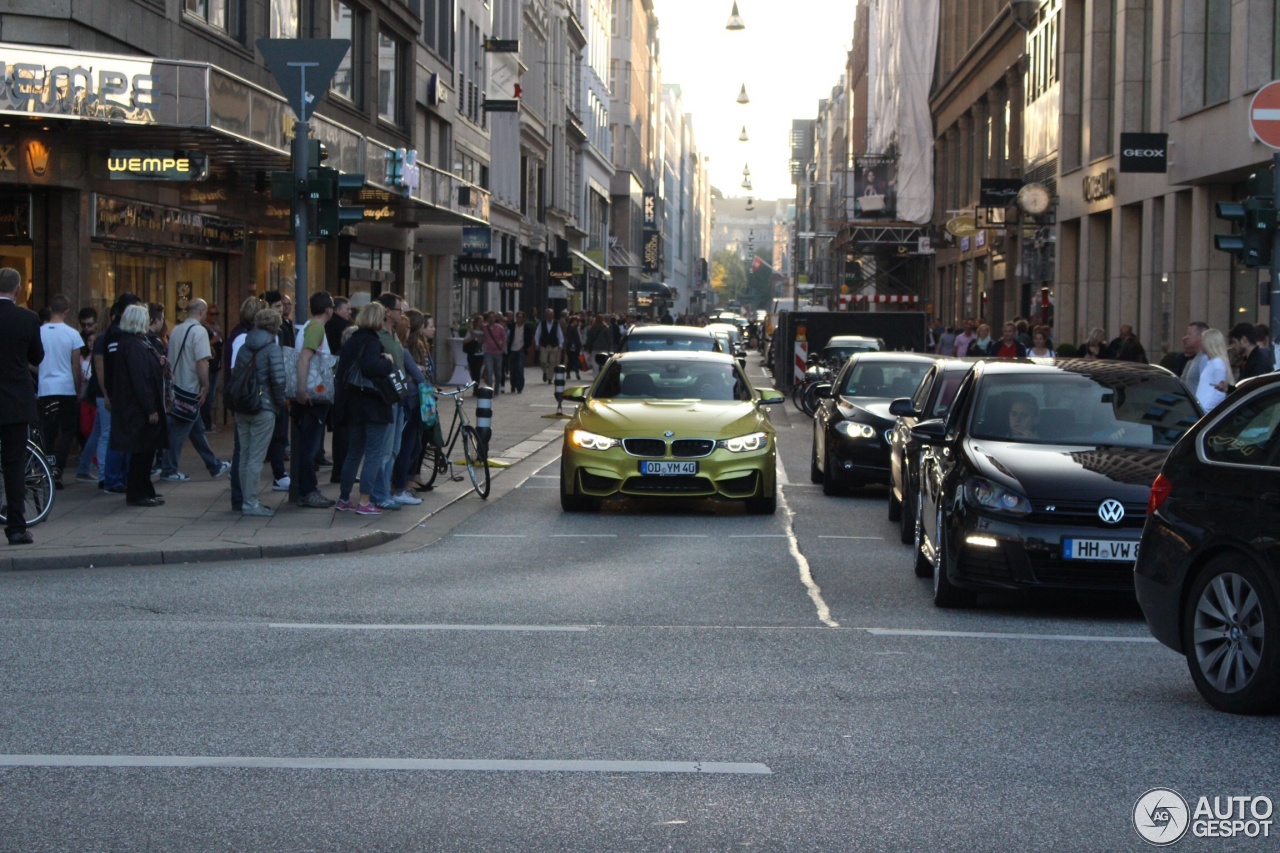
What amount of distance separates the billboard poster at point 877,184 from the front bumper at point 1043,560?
62039mm

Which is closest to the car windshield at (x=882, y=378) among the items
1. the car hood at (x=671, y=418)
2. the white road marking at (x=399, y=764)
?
the car hood at (x=671, y=418)

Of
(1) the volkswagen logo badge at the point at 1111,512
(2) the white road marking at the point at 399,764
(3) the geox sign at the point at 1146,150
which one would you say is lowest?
(2) the white road marking at the point at 399,764

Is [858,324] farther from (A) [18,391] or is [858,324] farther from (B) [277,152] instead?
(A) [18,391]

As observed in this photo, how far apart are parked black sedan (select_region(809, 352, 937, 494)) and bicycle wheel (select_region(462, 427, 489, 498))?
3.57 meters

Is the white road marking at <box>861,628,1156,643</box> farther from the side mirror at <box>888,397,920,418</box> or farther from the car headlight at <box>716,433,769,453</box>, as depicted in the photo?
the car headlight at <box>716,433,769,453</box>

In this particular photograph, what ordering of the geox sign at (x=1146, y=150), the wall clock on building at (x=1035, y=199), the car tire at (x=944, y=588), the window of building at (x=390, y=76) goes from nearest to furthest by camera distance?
the car tire at (x=944, y=588), the geox sign at (x=1146, y=150), the window of building at (x=390, y=76), the wall clock on building at (x=1035, y=199)

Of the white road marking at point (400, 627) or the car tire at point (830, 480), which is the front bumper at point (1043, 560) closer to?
the white road marking at point (400, 627)

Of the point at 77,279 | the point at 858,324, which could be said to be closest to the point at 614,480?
the point at 77,279

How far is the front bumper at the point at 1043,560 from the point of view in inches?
380

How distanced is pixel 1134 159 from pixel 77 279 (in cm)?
1760

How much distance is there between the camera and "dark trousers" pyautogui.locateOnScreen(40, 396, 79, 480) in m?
16.3

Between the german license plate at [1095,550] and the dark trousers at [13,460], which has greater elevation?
the dark trousers at [13,460]

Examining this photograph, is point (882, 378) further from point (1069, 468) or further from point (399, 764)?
point (399, 764)

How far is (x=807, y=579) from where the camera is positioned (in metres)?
11.5
